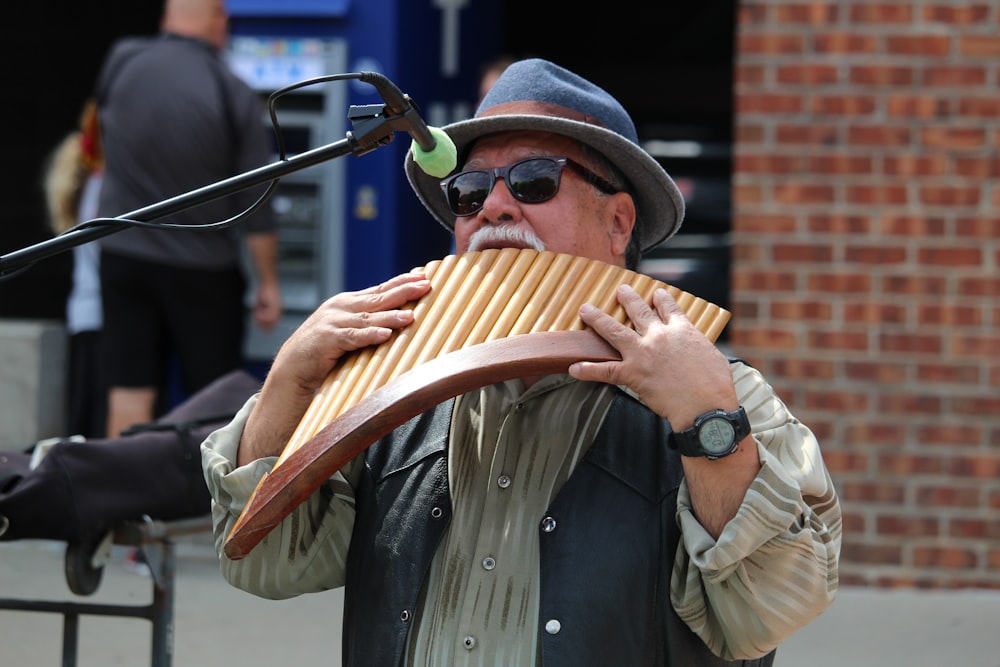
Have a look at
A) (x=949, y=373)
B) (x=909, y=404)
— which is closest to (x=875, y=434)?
(x=909, y=404)

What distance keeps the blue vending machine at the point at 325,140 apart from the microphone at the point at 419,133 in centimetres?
336

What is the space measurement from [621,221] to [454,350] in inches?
21.5

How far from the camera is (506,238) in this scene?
7.18ft

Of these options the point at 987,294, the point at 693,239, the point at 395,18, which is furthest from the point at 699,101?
the point at 987,294

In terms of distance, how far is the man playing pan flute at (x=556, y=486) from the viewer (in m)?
1.89

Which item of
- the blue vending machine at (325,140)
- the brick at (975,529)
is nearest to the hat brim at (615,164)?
the brick at (975,529)

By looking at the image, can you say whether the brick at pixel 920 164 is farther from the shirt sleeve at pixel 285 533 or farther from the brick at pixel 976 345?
the shirt sleeve at pixel 285 533

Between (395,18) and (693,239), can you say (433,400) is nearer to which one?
(395,18)

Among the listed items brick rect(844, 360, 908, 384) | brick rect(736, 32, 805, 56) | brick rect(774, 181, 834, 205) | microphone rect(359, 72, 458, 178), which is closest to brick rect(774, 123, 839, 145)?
brick rect(774, 181, 834, 205)

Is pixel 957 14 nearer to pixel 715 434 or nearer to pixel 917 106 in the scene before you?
pixel 917 106

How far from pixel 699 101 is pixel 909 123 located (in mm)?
3654

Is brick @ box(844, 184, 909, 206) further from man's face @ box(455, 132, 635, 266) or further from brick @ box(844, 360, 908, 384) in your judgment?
man's face @ box(455, 132, 635, 266)

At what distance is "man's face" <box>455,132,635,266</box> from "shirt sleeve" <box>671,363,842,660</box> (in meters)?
0.40

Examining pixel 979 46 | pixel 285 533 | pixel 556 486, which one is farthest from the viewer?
pixel 979 46
